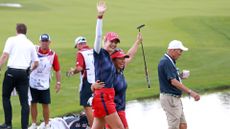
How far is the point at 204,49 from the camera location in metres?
28.8

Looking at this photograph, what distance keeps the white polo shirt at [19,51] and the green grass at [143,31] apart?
1.71 m

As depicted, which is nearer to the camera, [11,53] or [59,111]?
[11,53]

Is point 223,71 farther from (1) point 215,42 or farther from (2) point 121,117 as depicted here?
(2) point 121,117

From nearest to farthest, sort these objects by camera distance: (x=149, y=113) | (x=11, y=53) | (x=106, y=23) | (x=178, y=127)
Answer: (x=178, y=127)
(x=11, y=53)
(x=149, y=113)
(x=106, y=23)

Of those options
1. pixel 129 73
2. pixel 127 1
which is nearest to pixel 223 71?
pixel 129 73

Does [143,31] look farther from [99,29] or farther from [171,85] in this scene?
[99,29]

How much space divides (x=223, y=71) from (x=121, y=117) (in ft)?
44.5

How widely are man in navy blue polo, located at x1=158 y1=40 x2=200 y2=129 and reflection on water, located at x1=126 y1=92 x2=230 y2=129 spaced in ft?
6.69

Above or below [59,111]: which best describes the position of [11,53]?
above

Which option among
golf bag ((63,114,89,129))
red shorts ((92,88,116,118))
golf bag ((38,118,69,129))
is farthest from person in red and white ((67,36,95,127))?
red shorts ((92,88,116,118))

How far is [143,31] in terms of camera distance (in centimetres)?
3228

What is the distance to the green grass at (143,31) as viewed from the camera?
21.2 meters

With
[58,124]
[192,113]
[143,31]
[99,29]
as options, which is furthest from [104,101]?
[143,31]

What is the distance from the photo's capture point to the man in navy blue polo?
39.9ft
